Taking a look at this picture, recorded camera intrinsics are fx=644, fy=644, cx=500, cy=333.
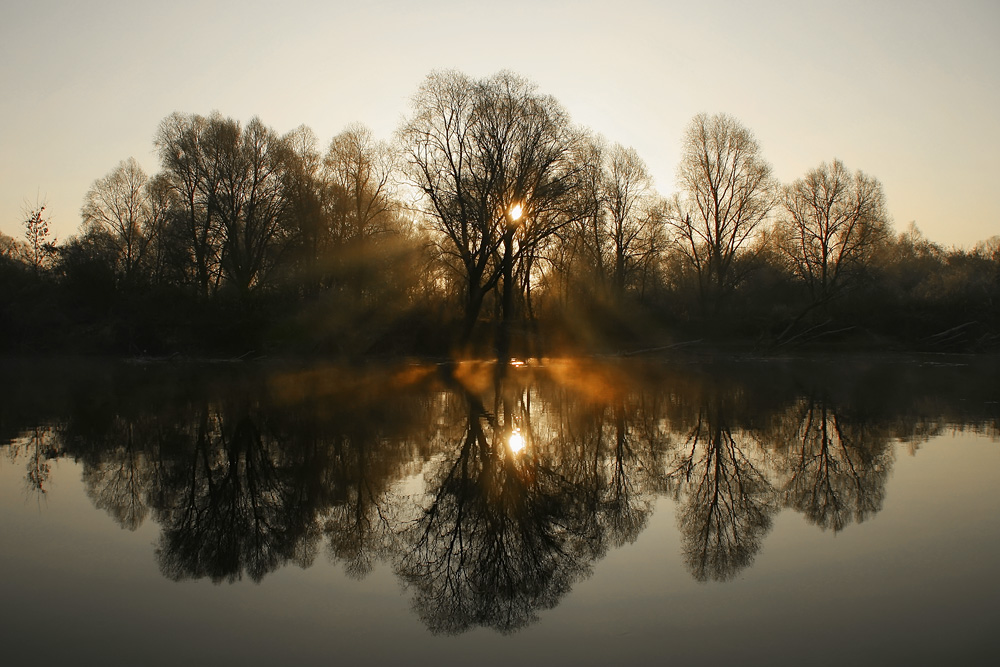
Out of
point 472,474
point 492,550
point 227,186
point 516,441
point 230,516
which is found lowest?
point 492,550

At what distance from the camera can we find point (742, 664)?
12.5 ft

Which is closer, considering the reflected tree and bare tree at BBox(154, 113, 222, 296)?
the reflected tree

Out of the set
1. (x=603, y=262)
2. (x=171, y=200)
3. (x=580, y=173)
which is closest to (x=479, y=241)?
(x=580, y=173)

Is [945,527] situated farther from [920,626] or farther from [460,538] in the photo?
[460,538]

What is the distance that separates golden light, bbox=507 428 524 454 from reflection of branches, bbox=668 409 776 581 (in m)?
2.43

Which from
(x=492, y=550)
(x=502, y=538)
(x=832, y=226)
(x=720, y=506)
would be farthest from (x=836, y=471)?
(x=832, y=226)

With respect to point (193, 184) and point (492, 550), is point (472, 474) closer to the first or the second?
point (492, 550)

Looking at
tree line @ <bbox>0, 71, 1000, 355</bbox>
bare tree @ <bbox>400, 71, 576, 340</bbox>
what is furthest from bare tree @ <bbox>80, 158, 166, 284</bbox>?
bare tree @ <bbox>400, 71, 576, 340</bbox>

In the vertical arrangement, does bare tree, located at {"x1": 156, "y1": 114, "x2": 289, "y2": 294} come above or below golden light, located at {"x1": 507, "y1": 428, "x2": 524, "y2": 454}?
above

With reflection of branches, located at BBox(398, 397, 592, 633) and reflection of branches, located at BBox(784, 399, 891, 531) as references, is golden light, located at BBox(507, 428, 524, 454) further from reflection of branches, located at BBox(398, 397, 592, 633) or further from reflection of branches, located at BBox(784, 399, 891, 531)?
reflection of branches, located at BBox(784, 399, 891, 531)

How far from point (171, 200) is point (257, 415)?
3647 centimetres

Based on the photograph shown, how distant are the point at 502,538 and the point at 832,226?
4909 centimetres

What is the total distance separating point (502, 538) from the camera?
19.9 ft

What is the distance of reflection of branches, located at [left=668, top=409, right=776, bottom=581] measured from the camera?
568 centimetres
